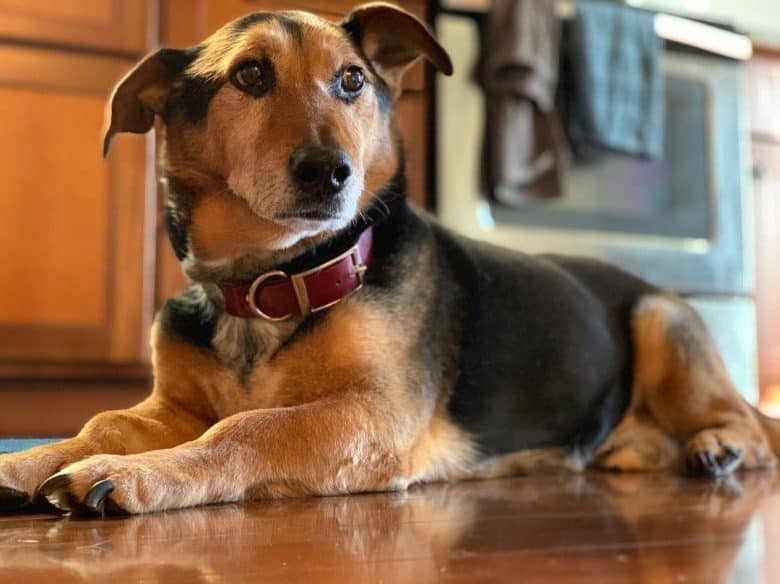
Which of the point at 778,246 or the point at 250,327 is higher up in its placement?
the point at 778,246

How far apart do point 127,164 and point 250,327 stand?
1579 mm

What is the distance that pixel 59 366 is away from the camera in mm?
3008

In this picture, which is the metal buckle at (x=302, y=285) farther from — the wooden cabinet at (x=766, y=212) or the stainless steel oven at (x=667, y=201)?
the wooden cabinet at (x=766, y=212)

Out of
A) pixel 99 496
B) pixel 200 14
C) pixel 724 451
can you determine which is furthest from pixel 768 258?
pixel 99 496

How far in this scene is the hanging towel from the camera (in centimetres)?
322

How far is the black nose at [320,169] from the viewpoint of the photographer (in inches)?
60.9

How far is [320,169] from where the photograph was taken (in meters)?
1.55

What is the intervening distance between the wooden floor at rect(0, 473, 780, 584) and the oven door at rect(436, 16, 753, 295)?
179cm

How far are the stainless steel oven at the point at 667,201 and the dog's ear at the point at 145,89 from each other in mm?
1490

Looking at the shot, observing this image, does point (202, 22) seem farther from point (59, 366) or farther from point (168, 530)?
point (168, 530)

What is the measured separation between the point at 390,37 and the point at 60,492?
1158 millimetres

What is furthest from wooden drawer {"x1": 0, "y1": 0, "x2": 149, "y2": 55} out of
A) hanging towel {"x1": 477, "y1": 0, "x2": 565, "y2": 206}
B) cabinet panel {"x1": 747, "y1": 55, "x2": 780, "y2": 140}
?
cabinet panel {"x1": 747, "y1": 55, "x2": 780, "y2": 140}

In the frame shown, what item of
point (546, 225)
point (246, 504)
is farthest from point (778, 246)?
point (246, 504)

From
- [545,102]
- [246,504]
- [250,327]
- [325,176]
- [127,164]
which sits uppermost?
[545,102]
